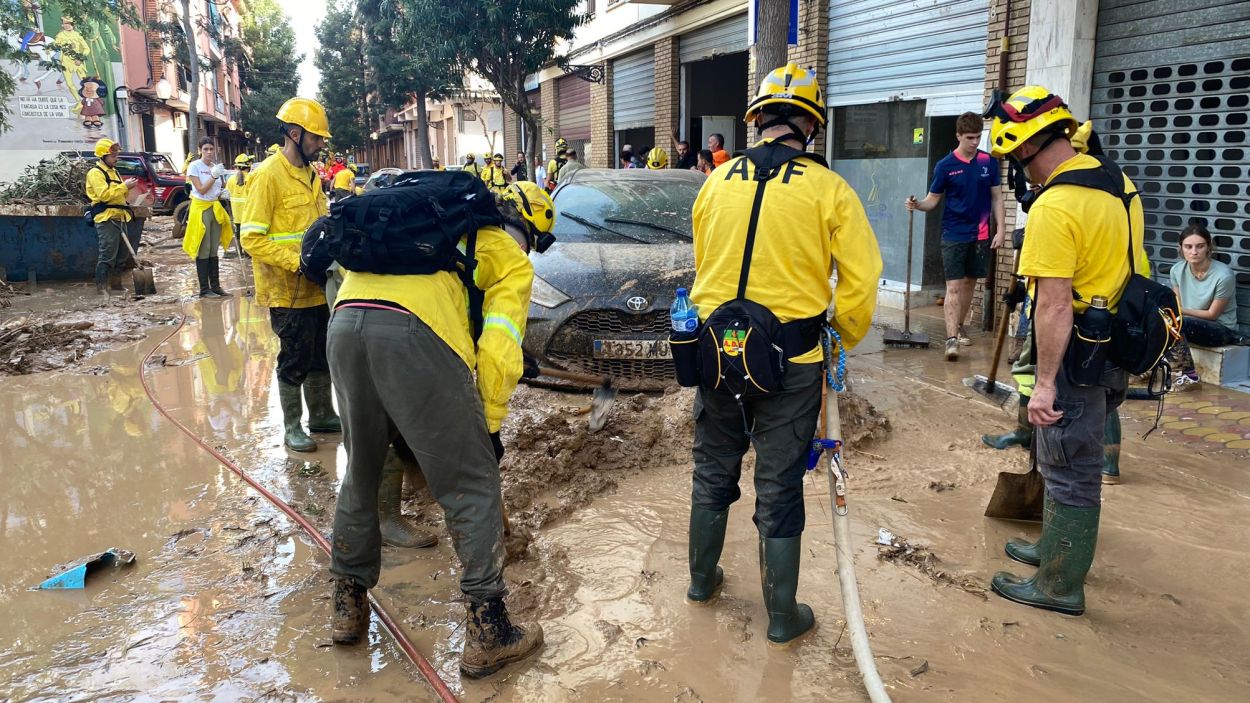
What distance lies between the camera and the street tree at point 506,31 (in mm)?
18438

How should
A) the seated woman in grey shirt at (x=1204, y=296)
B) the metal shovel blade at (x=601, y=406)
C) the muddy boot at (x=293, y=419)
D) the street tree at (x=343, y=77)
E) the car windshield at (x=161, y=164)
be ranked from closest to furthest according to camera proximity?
the metal shovel blade at (x=601, y=406)
the muddy boot at (x=293, y=419)
the seated woman in grey shirt at (x=1204, y=296)
the car windshield at (x=161, y=164)
the street tree at (x=343, y=77)

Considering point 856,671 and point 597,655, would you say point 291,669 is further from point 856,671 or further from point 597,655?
point 856,671

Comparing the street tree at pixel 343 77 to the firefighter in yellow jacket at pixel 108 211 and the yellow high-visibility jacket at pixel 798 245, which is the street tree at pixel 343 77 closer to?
the firefighter in yellow jacket at pixel 108 211

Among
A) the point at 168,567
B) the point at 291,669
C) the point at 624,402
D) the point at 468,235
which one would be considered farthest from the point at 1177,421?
the point at 168,567

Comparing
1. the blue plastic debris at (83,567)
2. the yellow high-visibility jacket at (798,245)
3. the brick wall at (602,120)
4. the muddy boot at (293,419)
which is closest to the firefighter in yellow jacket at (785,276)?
the yellow high-visibility jacket at (798,245)

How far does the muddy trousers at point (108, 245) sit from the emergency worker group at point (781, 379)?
34.7 ft

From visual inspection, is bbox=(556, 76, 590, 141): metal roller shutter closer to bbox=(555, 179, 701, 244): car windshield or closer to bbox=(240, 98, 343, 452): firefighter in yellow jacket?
bbox=(555, 179, 701, 244): car windshield

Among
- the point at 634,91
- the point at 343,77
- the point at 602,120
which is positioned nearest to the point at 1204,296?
the point at 634,91

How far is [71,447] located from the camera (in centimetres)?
537

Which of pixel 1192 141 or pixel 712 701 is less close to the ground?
pixel 1192 141

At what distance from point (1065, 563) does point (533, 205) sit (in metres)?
2.40

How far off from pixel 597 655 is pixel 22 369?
673 cm

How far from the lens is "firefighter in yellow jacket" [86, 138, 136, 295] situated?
11.2 meters

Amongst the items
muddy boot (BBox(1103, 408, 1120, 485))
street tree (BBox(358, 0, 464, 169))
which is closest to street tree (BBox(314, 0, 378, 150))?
street tree (BBox(358, 0, 464, 169))
